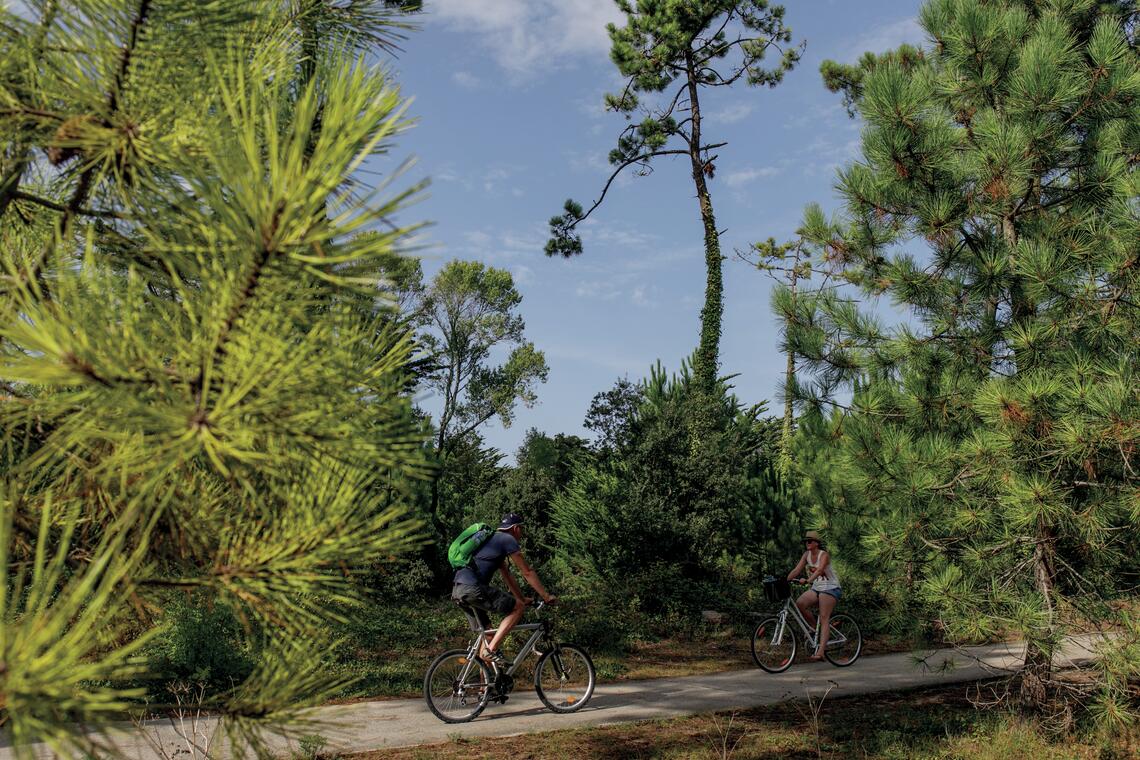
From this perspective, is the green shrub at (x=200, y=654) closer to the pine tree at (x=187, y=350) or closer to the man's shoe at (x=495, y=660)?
the man's shoe at (x=495, y=660)

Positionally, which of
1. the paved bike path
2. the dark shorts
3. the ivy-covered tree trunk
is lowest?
the paved bike path

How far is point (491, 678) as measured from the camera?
26.3 feet

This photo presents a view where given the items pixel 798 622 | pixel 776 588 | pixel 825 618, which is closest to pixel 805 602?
pixel 825 618

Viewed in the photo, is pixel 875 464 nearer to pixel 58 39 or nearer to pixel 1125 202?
pixel 1125 202

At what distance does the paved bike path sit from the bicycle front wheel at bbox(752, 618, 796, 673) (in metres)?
0.17

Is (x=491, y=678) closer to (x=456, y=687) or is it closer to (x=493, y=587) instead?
(x=456, y=687)

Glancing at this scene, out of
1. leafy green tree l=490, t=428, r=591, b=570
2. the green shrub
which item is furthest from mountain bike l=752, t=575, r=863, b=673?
leafy green tree l=490, t=428, r=591, b=570

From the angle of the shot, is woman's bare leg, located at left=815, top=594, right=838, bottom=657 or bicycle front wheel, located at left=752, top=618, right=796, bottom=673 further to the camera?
bicycle front wheel, located at left=752, top=618, right=796, bottom=673

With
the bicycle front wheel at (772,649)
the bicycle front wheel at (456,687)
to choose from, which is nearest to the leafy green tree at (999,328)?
the bicycle front wheel at (772,649)

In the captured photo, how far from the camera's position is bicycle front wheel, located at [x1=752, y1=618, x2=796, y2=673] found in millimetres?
10992

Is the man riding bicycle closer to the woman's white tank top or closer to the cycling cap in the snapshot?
the cycling cap

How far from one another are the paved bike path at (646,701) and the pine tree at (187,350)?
A: 12.3ft

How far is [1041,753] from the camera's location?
691 cm

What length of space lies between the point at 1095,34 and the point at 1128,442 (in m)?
3.88
